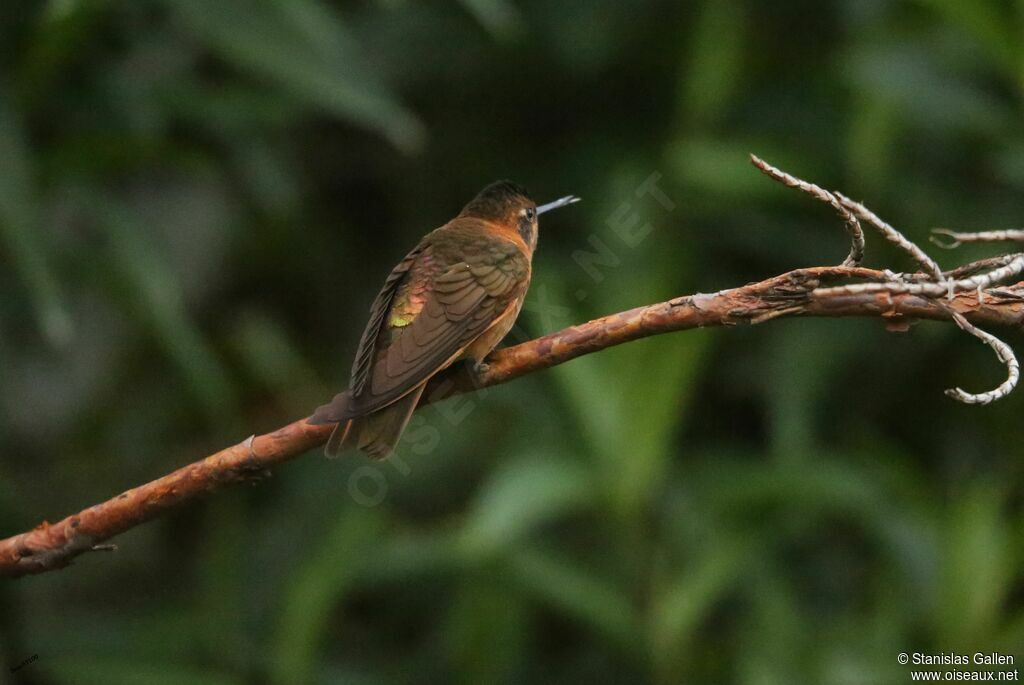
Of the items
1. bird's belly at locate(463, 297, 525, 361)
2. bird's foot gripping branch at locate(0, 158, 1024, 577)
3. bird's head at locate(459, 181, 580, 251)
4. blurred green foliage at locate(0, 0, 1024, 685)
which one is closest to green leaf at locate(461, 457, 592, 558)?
blurred green foliage at locate(0, 0, 1024, 685)

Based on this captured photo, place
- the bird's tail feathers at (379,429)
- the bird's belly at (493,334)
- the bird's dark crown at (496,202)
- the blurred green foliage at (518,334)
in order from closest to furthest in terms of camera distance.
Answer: the bird's tail feathers at (379,429) < the bird's belly at (493,334) < the bird's dark crown at (496,202) < the blurred green foliage at (518,334)

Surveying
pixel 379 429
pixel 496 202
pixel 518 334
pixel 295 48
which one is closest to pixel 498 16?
pixel 295 48

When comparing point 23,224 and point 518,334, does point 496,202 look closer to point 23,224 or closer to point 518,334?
point 518,334

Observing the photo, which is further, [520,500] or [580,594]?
[580,594]

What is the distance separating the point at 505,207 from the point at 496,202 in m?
0.04

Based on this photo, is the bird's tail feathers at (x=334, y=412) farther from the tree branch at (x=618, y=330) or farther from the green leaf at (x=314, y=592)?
the green leaf at (x=314, y=592)

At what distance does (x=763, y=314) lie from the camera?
2.57 m

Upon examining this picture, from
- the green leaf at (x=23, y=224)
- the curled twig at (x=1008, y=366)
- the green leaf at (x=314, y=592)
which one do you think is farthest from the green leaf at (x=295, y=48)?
the curled twig at (x=1008, y=366)

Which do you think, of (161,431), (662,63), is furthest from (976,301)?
(161,431)

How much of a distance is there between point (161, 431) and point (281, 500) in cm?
78

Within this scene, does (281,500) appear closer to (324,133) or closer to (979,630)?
(324,133)

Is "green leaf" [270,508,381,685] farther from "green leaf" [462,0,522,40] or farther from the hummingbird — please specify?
"green leaf" [462,0,522,40]

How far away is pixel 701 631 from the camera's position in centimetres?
583

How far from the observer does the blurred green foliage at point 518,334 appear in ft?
17.2
